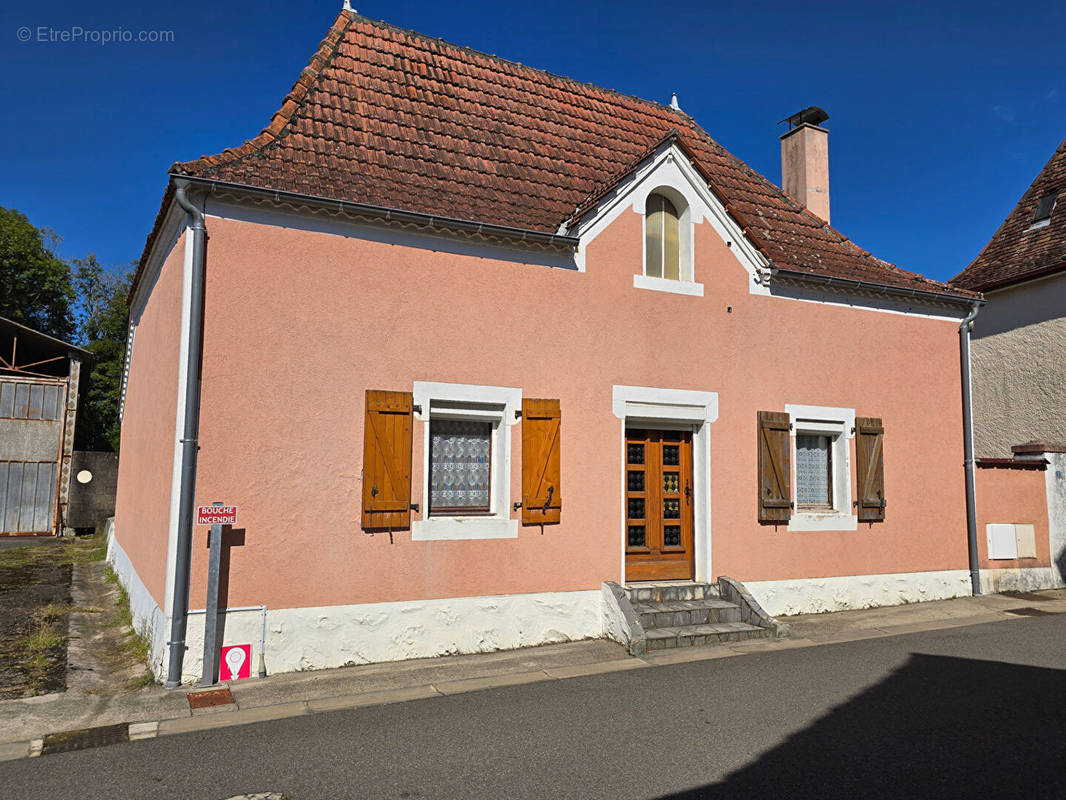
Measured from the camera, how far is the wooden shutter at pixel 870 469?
10.4 meters

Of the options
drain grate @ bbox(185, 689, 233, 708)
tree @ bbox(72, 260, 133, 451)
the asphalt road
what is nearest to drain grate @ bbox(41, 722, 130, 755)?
the asphalt road

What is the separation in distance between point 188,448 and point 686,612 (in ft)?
18.2

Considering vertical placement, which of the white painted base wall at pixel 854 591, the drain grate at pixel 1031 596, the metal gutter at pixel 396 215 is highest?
the metal gutter at pixel 396 215

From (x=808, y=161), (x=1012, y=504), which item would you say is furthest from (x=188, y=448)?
(x=1012, y=504)

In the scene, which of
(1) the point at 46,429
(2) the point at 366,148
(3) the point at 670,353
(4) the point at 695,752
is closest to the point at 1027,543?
(3) the point at 670,353

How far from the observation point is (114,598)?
10883 millimetres

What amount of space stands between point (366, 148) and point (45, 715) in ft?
20.7

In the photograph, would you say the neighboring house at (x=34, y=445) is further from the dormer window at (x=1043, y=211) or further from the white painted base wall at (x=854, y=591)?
the dormer window at (x=1043, y=211)

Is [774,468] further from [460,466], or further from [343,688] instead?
[343,688]

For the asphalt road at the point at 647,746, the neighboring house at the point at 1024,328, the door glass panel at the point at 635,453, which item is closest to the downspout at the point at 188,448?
the asphalt road at the point at 647,746

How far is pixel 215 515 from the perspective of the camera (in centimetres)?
683

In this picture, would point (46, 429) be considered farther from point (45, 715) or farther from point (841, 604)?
point (841, 604)

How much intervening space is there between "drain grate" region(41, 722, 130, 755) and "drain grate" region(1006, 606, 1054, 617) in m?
10.5

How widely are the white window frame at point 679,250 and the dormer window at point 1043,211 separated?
10.2m
